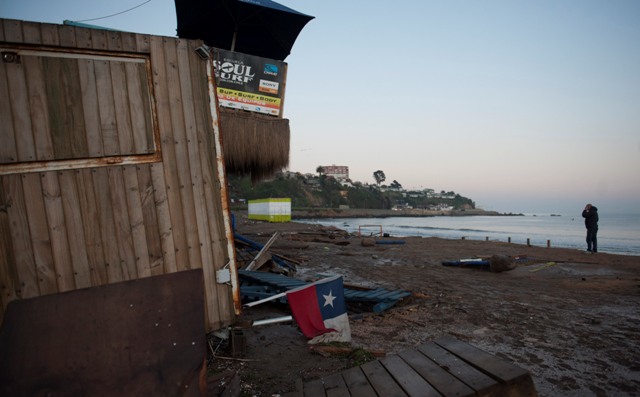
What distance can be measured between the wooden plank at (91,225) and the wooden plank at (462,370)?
312 centimetres

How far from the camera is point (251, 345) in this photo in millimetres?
4910

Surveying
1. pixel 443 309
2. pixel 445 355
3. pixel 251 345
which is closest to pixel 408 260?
pixel 443 309

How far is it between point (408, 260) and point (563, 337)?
958cm

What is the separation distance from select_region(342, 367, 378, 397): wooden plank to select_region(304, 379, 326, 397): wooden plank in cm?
21

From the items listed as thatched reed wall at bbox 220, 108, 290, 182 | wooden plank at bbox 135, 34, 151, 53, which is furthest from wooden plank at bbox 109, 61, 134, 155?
thatched reed wall at bbox 220, 108, 290, 182

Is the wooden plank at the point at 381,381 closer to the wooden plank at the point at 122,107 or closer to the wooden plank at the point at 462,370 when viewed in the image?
the wooden plank at the point at 462,370

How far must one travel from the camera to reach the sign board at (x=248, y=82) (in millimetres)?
5902

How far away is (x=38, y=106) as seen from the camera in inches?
113

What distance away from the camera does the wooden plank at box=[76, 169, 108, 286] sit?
3008 millimetres

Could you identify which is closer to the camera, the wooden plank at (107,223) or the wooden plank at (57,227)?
the wooden plank at (57,227)

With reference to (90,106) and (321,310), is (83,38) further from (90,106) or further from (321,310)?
(321,310)

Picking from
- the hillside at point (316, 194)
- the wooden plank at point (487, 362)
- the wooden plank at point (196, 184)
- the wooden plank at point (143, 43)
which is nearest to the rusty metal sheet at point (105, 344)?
the wooden plank at point (196, 184)

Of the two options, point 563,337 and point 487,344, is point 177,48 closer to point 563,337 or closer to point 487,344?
point 487,344

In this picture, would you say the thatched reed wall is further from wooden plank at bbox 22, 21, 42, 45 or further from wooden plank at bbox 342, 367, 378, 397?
wooden plank at bbox 342, 367, 378, 397
